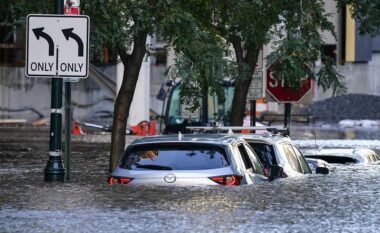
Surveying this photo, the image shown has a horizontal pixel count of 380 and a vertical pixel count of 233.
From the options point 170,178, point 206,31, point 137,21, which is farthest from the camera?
point 206,31

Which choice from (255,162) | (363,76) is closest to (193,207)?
(255,162)

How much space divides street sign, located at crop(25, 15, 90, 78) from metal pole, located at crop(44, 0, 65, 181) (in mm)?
268

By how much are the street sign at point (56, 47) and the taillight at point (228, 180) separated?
111 inches

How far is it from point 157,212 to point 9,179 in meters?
6.28

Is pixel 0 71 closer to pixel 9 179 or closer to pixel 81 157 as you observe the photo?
pixel 81 157

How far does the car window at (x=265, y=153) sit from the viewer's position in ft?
50.7

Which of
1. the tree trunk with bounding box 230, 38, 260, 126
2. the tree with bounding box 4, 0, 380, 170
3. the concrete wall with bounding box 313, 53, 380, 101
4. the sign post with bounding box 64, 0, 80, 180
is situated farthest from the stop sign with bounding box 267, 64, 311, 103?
the concrete wall with bounding box 313, 53, 380, 101

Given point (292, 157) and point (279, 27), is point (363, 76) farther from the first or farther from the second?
point (292, 157)

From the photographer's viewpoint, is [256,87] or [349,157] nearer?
[349,157]

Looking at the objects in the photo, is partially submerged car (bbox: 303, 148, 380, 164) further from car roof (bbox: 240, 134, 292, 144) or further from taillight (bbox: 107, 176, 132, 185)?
taillight (bbox: 107, 176, 132, 185)

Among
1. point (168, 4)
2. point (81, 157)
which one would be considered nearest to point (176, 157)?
point (168, 4)

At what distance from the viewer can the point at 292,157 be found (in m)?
16.5

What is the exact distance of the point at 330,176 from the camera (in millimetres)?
16719

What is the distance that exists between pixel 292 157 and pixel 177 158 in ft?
12.5
